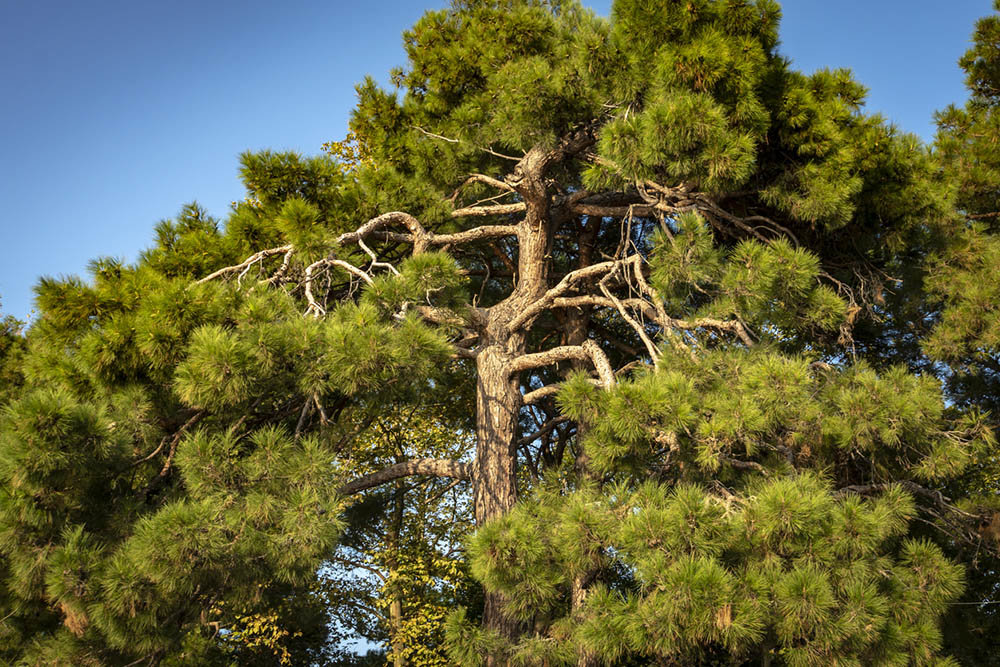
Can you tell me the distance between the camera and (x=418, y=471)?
21.4ft

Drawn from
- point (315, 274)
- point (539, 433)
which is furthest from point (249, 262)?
point (539, 433)

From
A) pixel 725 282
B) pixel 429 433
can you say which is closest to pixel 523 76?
pixel 725 282

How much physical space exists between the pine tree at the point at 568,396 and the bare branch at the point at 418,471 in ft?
0.10

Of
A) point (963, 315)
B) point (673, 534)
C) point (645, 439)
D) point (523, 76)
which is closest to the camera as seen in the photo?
point (673, 534)

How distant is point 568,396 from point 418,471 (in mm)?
2345

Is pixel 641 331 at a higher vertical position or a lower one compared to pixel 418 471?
higher

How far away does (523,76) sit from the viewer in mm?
6012

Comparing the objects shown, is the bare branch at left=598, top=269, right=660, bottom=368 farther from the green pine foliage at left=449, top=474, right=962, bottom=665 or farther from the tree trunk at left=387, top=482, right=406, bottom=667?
the tree trunk at left=387, top=482, right=406, bottom=667

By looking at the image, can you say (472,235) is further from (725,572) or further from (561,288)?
(725,572)

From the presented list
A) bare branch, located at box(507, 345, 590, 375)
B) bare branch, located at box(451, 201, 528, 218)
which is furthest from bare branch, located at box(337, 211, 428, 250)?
bare branch, located at box(507, 345, 590, 375)

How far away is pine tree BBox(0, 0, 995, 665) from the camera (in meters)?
4.10

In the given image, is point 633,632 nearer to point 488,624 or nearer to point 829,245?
point 488,624

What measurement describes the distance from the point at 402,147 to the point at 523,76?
1730mm

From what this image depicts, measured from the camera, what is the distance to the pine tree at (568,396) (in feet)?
13.4
